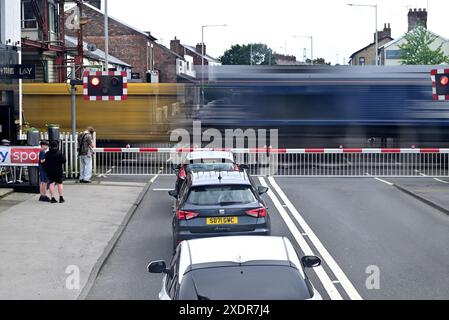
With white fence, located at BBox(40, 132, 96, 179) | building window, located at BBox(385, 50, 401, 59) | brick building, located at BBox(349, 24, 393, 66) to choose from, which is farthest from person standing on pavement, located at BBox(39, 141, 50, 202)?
brick building, located at BBox(349, 24, 393, 66)

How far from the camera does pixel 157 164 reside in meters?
27.2

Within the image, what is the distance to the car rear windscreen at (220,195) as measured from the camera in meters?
12.4

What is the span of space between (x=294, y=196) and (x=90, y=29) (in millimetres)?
53921

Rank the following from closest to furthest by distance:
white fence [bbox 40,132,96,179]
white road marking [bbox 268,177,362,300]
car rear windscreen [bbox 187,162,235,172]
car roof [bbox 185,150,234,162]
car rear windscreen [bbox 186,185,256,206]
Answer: white road marking [bbox 268,177,362,300] < car rear windscreen [bbox 186,185,256,206] < car rear windscreen [bbox 187,162,235,172] < car roof [bbox 185,150,234,162] < white fence [bbox 40,132,96,179]

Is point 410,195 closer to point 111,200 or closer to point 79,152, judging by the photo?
→ point 111,200

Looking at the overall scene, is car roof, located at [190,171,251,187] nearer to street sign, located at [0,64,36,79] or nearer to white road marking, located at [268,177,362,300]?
white road marking, located at [268,177,362,300]

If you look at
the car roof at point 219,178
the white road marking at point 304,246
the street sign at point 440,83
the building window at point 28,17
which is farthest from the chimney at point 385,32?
the car roof at point 219,178

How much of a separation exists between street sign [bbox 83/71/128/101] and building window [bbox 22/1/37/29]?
21.1m

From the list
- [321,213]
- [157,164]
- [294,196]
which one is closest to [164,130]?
[157,164]

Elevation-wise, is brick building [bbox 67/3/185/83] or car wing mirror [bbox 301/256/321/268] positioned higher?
brick building [bbox 67/3/185/83]

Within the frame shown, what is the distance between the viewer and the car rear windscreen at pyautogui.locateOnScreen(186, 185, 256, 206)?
487 inches

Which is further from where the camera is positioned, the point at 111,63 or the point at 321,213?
the point at 111,63
